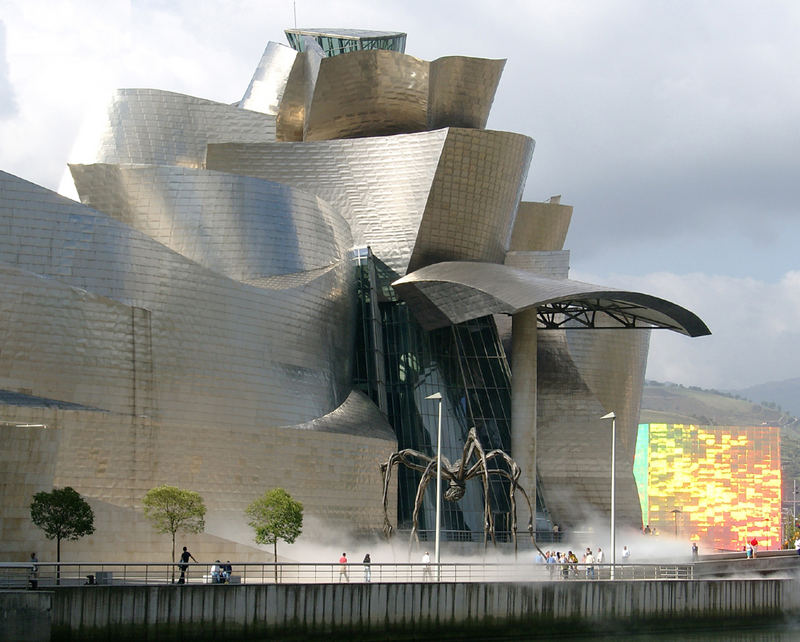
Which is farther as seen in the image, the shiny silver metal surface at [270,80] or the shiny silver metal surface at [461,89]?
the shiny silver metal surface at [270,80]

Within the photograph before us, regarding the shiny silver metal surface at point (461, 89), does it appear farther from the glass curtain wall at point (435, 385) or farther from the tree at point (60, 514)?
the tree at point (60, 514)

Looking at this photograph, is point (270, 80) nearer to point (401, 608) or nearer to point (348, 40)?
point (348, 40)

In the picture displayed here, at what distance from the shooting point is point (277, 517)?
30812 mm

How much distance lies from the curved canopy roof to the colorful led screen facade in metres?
71.4

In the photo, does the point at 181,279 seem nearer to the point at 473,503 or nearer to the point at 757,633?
the point at 473,503

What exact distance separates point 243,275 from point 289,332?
7.56ft

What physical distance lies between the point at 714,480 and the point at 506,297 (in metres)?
83.7

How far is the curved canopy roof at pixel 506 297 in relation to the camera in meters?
39.2

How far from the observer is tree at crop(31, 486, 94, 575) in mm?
26844

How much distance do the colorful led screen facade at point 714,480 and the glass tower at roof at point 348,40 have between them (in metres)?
Answer: 67.4

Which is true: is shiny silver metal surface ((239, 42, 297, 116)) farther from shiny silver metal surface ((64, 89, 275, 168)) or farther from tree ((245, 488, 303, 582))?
tree ((245, 488, 303, 582))

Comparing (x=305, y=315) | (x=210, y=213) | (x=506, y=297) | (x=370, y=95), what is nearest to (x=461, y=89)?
(x=370, y=95)

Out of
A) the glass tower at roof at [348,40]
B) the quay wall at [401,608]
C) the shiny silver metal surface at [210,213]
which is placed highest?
the glass tower at roof at [348,40]

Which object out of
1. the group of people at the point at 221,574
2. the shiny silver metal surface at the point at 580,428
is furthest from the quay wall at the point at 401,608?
the shiny silver metal surface at the point at 580,428
